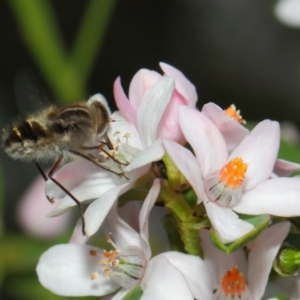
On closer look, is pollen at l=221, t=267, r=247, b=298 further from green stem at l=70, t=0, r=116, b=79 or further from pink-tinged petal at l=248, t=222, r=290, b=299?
green stem at l=70, t=0, r=116, b=79

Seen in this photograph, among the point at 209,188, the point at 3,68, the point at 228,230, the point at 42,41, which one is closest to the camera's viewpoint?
the point at 228,230

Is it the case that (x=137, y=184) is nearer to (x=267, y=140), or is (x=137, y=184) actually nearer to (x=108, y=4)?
(x=267, y=140)

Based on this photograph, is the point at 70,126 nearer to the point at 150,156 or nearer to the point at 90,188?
the point at 90,188

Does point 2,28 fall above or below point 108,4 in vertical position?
below

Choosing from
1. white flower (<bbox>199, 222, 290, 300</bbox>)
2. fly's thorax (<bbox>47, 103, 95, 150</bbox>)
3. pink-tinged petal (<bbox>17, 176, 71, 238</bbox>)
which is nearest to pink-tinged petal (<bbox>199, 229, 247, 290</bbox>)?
white flower (<bbox>199, 222, 290, 300</bbox>)

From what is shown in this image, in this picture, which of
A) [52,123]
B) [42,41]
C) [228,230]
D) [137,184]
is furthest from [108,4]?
[228,230]

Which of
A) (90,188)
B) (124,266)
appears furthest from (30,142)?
(124,266)

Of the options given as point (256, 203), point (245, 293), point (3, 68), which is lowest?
point (3, 68)
